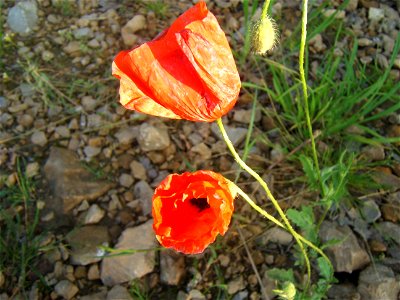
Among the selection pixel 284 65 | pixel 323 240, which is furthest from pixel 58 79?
pixel 323 240

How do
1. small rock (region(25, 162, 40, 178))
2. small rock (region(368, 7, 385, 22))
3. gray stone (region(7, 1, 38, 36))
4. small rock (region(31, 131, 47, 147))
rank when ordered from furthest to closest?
1. gray stone (region(7, 1, 38, 36))
2. small rock (region(368, 7, 385, 22))
3. small rock (region(31, 131, 47, 147))
4. small rock (region(25, 162, 40, 178))

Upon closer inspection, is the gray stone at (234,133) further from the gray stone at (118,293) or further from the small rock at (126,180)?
the gray stone at (118,293)

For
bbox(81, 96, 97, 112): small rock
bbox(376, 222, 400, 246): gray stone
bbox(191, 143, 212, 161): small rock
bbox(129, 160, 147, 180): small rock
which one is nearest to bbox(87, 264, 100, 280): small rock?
bbox(129, 160, 147, 180): small rock

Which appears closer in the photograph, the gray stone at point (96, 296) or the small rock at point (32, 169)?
the gray stone at point (96, 296)

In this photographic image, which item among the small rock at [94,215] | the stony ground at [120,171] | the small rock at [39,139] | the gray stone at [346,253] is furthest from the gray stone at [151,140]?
the gray stone at [346,253]

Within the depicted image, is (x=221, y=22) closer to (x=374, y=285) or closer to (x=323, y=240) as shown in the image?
(x=323, y=240)

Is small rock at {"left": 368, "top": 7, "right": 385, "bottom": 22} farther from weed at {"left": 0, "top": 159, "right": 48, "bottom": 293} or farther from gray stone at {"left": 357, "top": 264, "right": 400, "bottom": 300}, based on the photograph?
weed at {"left": 0, "top": 159, "right": 48, "bottom": 293}
